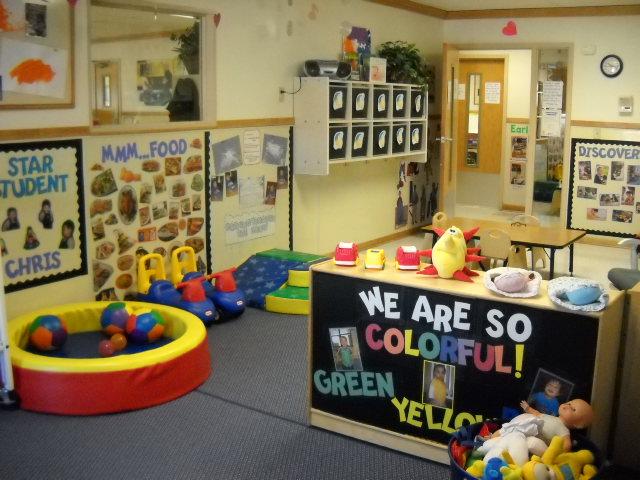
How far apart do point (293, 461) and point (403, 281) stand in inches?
36.3

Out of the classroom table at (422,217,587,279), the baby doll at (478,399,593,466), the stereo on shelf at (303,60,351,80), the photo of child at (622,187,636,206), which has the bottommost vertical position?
the baby doll at (478,399,593,466)

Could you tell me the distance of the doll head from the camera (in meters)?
2.80

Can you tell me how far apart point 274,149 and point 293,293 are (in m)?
1.43

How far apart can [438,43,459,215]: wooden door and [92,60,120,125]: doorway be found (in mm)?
4347

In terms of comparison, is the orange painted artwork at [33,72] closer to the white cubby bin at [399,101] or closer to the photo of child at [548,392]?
the photo of child at [548,392]

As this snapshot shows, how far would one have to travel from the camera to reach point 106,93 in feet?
17.0

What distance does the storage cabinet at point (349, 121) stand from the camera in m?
A: 6.61

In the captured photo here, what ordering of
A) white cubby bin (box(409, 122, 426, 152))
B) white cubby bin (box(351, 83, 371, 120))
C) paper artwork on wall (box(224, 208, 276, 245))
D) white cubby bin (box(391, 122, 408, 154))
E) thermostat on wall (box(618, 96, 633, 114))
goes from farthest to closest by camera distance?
white cubby bin (box(409, 122, 426, 152))
thermostat on wall (box(618, 96, 633, 114))
white cubby bin (box(391, 122, 408, 154))
white cubby bin (box(351, 83, 371, 120))
paper artwork on wall (box(224, 208, 276, 245))

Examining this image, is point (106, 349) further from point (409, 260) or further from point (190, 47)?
point (190, 47)

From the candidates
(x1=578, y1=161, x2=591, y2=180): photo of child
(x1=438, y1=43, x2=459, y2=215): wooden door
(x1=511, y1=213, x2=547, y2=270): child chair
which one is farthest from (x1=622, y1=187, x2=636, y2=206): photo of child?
(x1=438, y1=43, x2=459, y2=215): wooden door

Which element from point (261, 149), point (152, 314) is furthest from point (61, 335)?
point (261, 149)

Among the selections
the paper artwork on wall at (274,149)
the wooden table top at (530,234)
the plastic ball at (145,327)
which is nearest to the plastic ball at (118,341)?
the plastic ball at (145,327)

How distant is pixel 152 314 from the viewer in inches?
182

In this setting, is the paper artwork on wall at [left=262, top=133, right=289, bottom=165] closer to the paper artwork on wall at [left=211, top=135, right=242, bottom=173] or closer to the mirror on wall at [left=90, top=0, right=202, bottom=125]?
the paper artwork on wall at [left=211, top=135, right=242, bottom=173]
